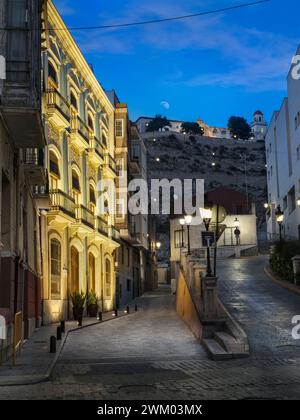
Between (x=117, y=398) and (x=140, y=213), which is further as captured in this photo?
(x=140, y=213)

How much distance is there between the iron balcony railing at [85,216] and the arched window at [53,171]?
204cm

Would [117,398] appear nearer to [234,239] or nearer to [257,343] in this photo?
[257,343]

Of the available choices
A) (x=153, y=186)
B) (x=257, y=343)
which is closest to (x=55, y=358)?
(x=257, y=343)

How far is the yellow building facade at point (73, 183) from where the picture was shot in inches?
1005

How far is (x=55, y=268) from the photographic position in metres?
26.3

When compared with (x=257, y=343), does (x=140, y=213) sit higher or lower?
higher

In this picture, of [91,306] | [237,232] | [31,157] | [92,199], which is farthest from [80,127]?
[237,232]

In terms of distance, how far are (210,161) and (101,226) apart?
111721 mm

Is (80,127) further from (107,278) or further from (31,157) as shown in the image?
(31,157)

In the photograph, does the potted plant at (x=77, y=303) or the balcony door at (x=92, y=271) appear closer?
the potted plant at (x=77, y=303)

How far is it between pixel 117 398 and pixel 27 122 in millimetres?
7794

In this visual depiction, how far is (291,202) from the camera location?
4909 cm

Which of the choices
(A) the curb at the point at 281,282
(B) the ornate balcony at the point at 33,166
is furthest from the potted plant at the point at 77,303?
(A) the curb at the point at 281,282

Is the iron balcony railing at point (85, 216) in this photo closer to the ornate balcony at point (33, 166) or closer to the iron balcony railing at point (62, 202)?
the iron balcony railing at point (62, 202)
